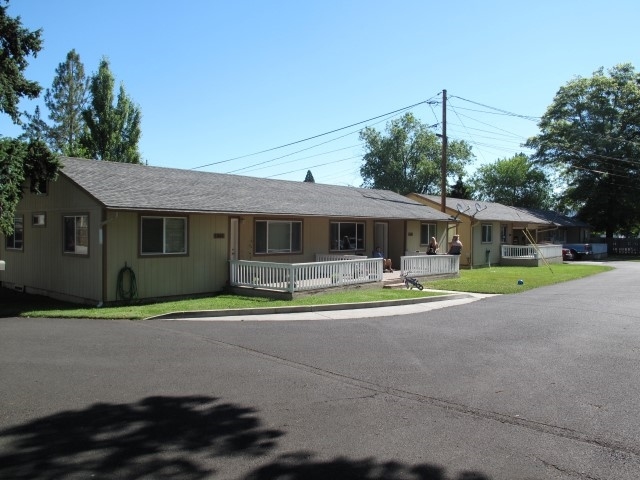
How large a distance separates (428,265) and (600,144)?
37.2m

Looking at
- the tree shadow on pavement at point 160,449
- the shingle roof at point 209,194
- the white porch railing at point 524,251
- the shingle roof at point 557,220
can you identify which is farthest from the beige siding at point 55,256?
the shingle roof at point 557,220

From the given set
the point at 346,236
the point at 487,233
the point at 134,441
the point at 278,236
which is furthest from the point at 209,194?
the point at 487,233

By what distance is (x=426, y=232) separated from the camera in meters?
26.4

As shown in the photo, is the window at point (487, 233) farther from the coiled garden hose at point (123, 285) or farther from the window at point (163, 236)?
the coiled garden hose at point (123, 285)

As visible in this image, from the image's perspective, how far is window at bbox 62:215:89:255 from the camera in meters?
14.7

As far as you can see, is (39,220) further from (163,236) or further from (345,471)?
(345,471)

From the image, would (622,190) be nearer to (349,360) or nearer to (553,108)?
(553,108)

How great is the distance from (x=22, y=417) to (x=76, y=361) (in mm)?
2497

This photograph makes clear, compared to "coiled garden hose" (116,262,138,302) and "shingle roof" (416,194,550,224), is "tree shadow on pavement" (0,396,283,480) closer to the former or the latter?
"coiled garden hose" (116,262,138,302)

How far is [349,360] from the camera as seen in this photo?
7922 mm

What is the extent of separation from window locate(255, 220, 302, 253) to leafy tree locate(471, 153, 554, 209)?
5043 cm

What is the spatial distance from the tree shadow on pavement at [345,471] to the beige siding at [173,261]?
11166 mm

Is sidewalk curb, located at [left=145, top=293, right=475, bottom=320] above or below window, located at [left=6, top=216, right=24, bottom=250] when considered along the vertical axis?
below

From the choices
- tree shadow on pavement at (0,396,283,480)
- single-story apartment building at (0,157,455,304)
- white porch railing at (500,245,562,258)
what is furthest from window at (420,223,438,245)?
tree shadow on pavement at (0,396,283,480)
